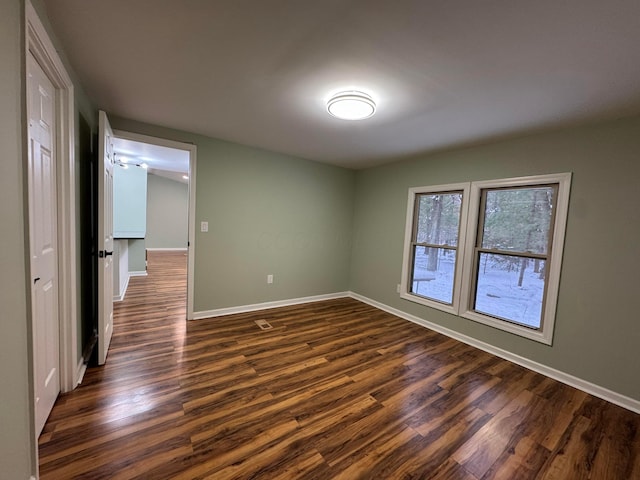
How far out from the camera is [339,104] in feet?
6.59

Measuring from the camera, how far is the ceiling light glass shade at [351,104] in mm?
1943

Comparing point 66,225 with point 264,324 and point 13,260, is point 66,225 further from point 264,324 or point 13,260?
point 264,324

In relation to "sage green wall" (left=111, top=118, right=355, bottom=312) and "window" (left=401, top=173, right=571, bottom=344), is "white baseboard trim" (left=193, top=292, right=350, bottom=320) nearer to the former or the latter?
"sage green wall" (left=111, top=118, right=355, bottom=312)

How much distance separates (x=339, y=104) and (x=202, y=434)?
7.72 feet

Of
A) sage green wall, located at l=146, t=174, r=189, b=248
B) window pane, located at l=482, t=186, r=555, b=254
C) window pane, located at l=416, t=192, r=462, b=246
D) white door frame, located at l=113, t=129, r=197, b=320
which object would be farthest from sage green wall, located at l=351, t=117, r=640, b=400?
sage green wall, located at l=146, t=174, r=189, b=248

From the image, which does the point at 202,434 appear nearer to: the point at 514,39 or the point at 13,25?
the point at 13,25

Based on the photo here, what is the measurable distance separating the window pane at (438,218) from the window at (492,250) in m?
0.01

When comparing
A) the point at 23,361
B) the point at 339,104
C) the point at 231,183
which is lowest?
the point at 23,361

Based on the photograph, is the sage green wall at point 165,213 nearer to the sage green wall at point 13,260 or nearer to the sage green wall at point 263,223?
the sage green wall at point 263,223

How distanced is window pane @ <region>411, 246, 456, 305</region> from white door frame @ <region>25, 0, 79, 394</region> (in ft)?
11.9

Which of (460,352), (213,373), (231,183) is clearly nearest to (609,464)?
(460,352)

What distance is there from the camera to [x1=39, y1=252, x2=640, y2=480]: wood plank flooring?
4.66ft

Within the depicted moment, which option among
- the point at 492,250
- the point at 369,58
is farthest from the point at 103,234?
the point at 492,250

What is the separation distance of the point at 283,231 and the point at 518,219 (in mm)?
2860
